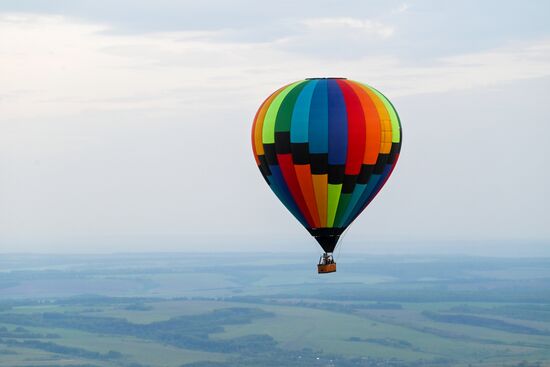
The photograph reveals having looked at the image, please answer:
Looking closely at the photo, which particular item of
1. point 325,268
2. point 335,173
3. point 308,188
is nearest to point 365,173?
point 335,173

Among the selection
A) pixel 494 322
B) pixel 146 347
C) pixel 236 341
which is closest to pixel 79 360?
pixel 146 347

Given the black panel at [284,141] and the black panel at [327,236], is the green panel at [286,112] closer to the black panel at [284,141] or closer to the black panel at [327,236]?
the black panel at [284,141]

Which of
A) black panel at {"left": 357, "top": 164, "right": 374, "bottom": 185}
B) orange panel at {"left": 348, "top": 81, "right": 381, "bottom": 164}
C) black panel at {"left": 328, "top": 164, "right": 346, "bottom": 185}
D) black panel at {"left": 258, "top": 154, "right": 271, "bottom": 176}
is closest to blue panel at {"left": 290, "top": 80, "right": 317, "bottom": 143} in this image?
black panel at {"left": 328, "top": 164, "right": 346, "bottom": 185}

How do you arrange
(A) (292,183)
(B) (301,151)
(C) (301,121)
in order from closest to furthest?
(C) (301,121), (B) (301,151), (A) (292,183)

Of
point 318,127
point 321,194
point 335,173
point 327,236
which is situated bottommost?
point 327,236

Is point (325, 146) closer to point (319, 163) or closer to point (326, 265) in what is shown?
point (319, 163)

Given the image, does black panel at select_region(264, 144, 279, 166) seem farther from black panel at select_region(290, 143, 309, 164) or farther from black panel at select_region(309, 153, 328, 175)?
black panel at select_region(309, 153, 328, 175)

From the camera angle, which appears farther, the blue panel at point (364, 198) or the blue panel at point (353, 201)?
the blue panel at point (364, 198)

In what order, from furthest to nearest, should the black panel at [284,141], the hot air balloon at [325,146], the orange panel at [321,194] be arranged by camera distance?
the orange panel at [321,194] < the black panel at [284,141] < the hot air balloon at [325,146]


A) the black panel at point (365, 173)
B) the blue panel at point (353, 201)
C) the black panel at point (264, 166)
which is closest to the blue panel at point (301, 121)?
the black panel at point (264, 166)
